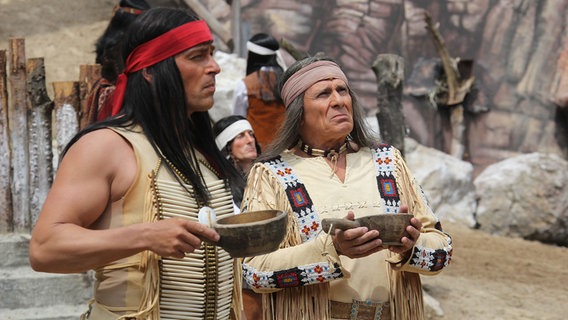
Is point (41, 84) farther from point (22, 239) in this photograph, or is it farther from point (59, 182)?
point (59, 182)

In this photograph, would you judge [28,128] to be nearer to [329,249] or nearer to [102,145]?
[329,249]

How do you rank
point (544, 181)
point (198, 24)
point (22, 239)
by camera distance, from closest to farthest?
point (198, 24) → point (22, 239) → point (544, 181)

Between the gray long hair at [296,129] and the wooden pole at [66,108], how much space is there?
2.23 metres

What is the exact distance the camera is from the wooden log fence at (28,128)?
5.11 m

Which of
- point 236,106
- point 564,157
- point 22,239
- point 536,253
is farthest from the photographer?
point 564,157

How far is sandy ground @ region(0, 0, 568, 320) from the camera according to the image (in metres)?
6.87

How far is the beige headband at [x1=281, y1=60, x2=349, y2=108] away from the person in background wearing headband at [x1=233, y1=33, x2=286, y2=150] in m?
2.47

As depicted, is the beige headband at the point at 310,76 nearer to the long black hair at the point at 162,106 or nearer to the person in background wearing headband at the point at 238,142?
the long black hair at the point at 162,106

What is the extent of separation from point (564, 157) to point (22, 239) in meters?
8.39

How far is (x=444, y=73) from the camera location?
1184cm

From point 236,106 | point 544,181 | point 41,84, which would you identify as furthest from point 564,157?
point 41,84

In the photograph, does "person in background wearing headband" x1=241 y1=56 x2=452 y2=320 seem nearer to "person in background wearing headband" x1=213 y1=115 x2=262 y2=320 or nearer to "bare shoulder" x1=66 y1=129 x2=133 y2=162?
"bare shoulder" x1=66 y1=129 x2=133 y2=162

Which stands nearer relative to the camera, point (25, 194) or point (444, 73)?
point (25, 194)

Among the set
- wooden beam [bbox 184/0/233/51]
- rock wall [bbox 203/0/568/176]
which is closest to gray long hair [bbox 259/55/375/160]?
wooden beam [bbox 184/0/233/51]
